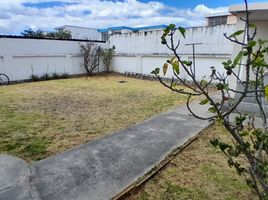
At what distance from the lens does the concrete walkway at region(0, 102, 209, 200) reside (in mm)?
2631

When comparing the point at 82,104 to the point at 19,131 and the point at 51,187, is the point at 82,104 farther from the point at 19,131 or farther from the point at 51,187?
the point at 51,187

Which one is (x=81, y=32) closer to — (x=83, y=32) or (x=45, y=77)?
(x=83, y=32)

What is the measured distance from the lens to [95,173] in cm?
302

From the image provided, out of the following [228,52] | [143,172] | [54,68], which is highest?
[228,52]

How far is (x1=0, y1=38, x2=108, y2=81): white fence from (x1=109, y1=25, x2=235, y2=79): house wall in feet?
9.39

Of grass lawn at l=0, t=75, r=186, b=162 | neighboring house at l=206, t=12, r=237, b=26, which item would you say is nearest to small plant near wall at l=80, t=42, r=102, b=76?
grass lawn at l=0, t=75, r=186, b=162

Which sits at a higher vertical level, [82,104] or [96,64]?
[96,64]

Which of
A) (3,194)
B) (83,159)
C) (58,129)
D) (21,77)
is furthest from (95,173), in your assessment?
(21,77)

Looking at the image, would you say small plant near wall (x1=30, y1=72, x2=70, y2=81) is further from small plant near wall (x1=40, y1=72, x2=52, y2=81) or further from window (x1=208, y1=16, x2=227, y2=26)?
window (x1=208, y1=16, x2=227, y2=26)

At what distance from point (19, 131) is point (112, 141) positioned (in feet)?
6.73

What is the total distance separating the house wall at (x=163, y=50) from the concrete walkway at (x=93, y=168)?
6358 mm

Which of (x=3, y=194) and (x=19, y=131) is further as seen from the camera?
(x=19, y=131)

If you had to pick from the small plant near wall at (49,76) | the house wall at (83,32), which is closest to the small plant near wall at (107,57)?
the small plant near wall at (49,76)

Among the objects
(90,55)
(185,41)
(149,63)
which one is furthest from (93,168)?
(90,55)
